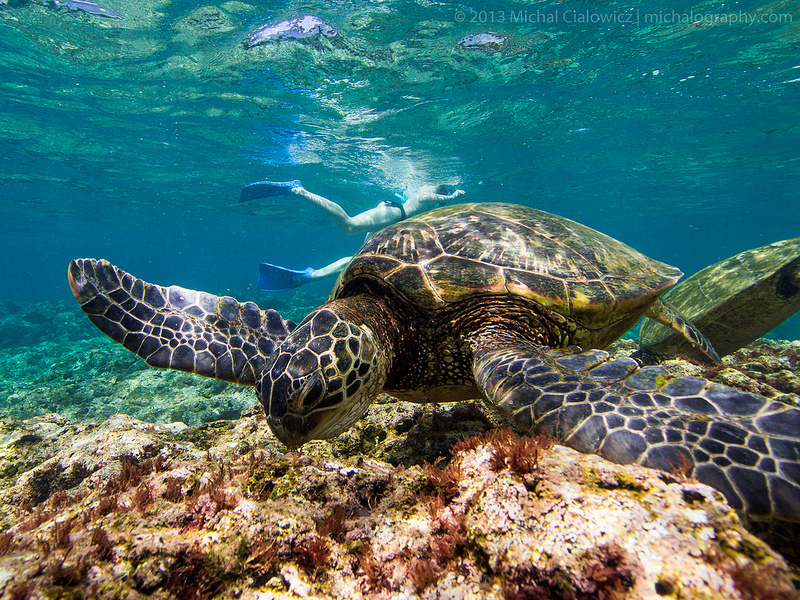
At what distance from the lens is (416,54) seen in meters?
11.0

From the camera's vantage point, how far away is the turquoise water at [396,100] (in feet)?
31.7

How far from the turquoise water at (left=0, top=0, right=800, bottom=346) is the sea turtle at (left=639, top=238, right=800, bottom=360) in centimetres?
853

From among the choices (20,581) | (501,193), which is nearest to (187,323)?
(20,581)

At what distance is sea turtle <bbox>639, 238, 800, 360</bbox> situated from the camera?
4340mm

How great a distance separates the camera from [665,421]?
4.09ft

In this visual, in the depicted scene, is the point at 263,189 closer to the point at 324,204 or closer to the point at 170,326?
the point at 324,204

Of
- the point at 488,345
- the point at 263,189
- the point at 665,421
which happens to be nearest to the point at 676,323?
the point at 488,345

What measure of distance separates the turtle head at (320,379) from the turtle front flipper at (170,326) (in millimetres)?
835

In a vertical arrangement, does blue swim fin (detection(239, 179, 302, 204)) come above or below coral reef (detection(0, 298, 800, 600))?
above

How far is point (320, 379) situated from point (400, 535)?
2.68 ft

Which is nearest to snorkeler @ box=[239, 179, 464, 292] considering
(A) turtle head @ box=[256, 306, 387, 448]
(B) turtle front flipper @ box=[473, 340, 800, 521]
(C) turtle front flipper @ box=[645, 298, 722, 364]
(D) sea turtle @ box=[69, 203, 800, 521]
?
(D) sea turtle @ box=[69, 203, 800, 521]

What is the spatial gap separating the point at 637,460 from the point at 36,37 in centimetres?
1656

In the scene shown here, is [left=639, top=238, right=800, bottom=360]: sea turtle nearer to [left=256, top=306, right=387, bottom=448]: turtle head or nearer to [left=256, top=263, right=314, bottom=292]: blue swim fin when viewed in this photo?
[left=256, top=306, right=387, bottom=448]: turtle head

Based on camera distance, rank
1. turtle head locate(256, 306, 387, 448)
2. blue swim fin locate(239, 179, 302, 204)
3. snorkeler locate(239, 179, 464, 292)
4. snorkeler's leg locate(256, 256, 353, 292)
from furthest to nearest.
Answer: blue swim fin locate(239, 179, 302, 204)
snorkeler locate(239, 179, 464, 292)
snorkeler's leg locate(256, 256, 353, 292)
turtle head locate(256, 306, 387, 448)
